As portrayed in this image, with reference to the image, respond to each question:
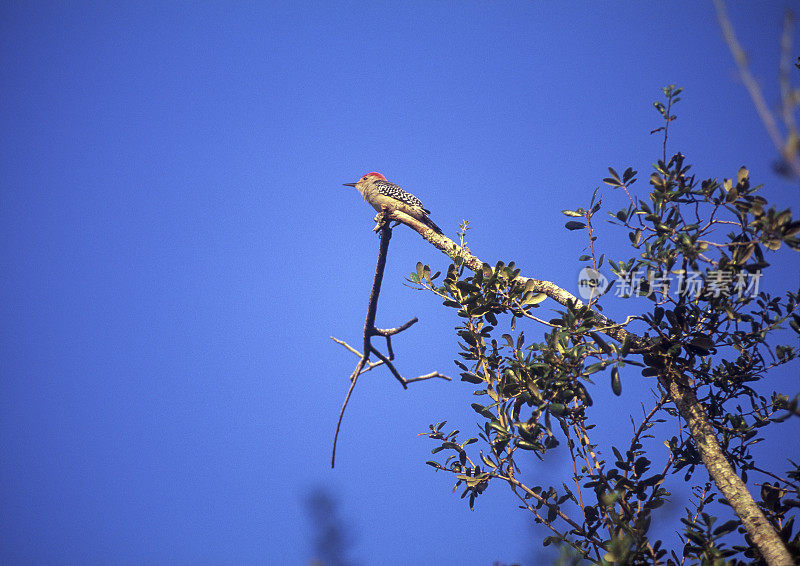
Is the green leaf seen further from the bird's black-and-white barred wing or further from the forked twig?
the bird's black-and-white barred wing

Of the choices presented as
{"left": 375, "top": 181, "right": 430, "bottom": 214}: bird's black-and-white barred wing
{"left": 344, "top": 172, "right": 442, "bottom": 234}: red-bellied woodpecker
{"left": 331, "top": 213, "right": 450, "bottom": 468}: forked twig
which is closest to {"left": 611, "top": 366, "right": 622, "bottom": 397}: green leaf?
{"left": 331, "top": 213, "right": 450, "bottom": 468}: forked twig

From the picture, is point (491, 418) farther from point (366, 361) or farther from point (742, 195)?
point (742, 195)

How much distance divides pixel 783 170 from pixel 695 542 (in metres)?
1.88

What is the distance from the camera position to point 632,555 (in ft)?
6.82

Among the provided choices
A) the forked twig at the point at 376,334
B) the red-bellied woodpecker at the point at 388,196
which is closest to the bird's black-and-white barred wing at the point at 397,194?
the red-bellied woodpecker at the point at 388,196

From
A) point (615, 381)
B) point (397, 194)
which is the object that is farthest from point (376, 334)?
point (397, 194)

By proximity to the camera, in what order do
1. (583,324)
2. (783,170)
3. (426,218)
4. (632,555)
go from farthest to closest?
(426,218), (583,324), (632,555), (783,170)

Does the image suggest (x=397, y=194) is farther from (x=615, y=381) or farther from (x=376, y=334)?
(x=615, y=381)

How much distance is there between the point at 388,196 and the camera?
6504mm

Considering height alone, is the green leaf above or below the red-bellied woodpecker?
below

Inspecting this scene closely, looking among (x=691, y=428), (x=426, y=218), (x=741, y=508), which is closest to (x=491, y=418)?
(x=691, y=428)

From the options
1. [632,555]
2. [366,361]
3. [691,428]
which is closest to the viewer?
[632,555]

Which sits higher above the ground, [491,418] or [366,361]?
[366,361]

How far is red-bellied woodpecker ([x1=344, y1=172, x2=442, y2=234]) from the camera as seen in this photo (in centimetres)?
593
